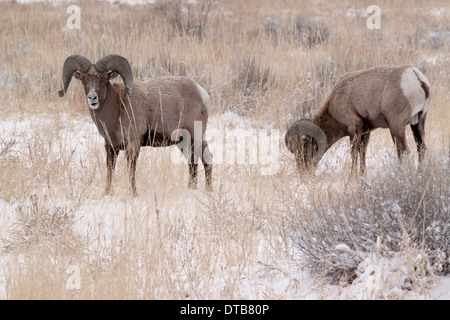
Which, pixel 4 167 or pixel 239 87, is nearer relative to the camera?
pixel 4 167

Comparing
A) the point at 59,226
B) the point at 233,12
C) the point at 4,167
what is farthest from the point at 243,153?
the point at 233,12

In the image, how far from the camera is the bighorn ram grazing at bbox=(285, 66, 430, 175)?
7.12 meters

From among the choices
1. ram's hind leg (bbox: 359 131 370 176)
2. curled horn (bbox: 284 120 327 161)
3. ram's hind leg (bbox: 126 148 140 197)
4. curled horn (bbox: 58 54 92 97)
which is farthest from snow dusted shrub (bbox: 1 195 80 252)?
ram's hind leg (bbox: 359 131 370 176)

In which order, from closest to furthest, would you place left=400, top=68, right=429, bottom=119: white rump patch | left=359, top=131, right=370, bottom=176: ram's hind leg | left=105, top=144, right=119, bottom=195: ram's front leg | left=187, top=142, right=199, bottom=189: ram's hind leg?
1. left=105, top=144, right=119, bottom=195: ram's front leg
2. left=400, top=68, right=429, bottom=119: white rump patch
3. left=187, top=142, right=199, bottom=189: ram's hind leg
4. left=359, top=131, right=370, bottom=176: ram's hind leg

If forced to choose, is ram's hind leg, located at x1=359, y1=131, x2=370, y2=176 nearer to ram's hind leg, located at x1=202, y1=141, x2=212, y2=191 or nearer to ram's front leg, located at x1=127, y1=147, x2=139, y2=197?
ram's hind leg, located at x1=202, y1=141, x2=212, y2=191

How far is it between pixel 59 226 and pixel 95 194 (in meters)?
1.59

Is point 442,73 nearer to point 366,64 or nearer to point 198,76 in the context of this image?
point 366,64

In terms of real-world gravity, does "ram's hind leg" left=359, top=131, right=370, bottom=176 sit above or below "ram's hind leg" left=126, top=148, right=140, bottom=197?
below

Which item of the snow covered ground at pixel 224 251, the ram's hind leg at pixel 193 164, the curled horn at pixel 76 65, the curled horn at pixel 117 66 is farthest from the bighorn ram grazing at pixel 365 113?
the curled horn at pixel 76 65

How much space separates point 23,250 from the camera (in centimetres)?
476

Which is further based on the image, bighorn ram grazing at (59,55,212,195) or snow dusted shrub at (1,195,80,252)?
bighorn ram grazing at (59,55,212,195)

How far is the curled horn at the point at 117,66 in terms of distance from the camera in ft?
21.2

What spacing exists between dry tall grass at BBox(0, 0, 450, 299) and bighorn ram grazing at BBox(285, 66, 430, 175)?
28cm
